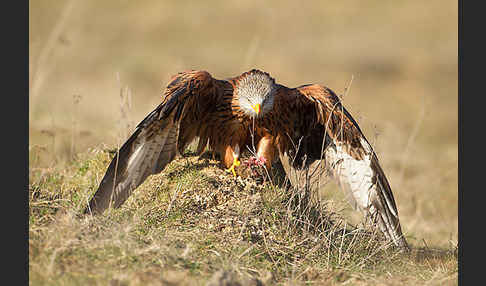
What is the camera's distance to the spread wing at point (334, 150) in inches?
209

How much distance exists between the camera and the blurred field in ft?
28.9

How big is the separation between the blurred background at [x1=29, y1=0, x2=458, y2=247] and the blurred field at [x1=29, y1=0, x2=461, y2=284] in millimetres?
43

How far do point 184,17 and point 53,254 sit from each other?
20979mm

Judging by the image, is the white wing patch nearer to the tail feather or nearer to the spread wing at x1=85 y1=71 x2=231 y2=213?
the tail feather

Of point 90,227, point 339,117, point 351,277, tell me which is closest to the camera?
point 90,227

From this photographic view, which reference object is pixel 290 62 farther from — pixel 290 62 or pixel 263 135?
pixel 263 135

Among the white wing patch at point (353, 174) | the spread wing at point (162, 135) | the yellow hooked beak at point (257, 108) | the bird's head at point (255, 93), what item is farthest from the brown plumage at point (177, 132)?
the white wing patch at point (353, 174)

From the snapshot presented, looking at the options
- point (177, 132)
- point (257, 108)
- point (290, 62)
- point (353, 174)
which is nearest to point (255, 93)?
point (257, 108)

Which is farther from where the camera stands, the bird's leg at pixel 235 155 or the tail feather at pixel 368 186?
the bird's leg at pixel 235 155

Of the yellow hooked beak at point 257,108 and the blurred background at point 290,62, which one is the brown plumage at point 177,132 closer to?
the yellow hooked beak at point 257,108

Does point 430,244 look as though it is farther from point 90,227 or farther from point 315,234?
point 90,227

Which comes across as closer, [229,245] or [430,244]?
[229,245]

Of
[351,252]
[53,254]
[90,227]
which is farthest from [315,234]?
[53,254]

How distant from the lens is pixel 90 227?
4016 millimetres
